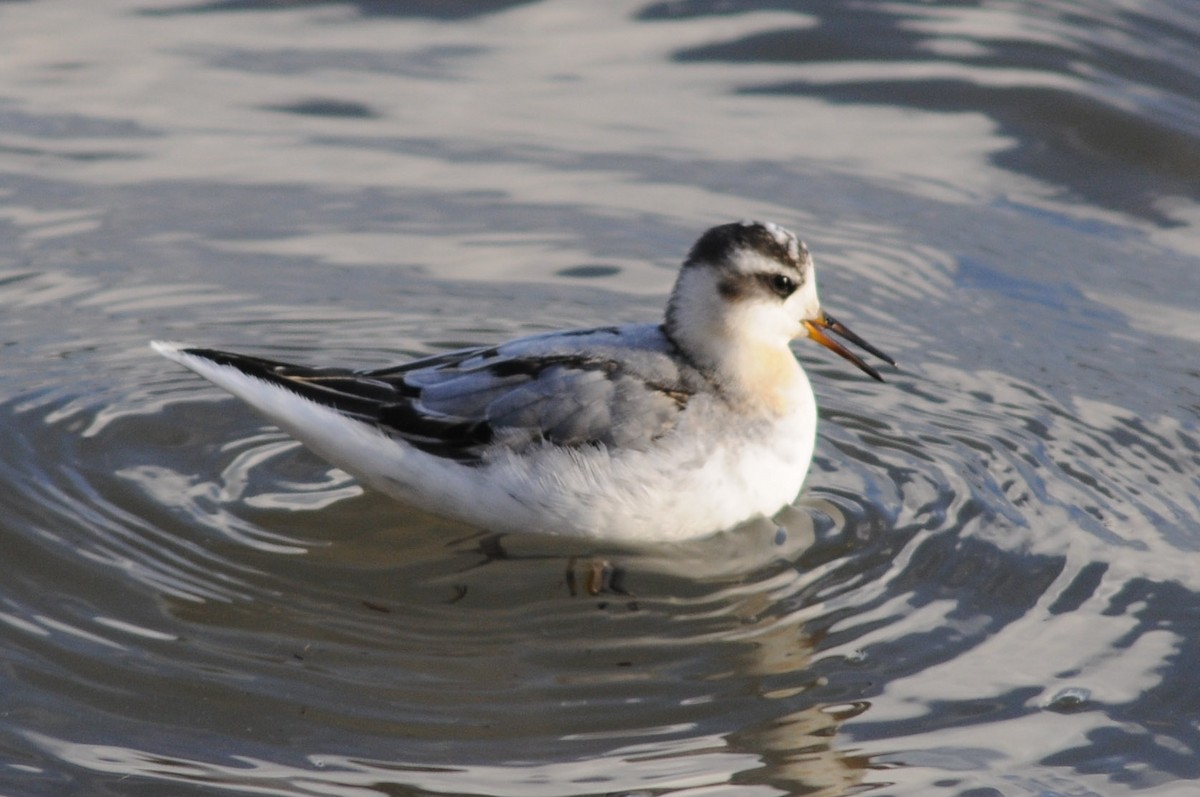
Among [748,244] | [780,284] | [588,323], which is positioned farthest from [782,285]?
[588,323]

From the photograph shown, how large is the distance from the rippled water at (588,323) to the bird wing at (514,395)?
1.84ft

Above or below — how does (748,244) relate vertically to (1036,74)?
below

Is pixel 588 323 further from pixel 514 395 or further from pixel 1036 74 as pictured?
pixel 1036 74

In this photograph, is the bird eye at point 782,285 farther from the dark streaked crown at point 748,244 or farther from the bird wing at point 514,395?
the bird wing at point 514,395

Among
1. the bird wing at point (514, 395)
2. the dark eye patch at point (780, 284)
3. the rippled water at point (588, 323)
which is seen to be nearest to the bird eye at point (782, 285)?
the dark eye patch at point (780, 284)

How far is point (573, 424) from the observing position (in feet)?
22.1

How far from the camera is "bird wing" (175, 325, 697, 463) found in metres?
6.76

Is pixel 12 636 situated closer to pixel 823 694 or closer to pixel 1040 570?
pixel 823 694

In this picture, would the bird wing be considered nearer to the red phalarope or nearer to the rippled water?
the red phalarope

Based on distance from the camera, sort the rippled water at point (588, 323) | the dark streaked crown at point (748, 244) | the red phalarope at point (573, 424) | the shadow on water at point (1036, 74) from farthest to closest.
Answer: the shadow on water at point (1036, 74) → the dark streaked crown at point (748, 244) → the red phalarope at point (573, 424) → the rippled water at point (588, 323)

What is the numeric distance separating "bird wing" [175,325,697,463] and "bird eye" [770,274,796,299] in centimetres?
60

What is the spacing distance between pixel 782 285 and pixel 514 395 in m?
1.36

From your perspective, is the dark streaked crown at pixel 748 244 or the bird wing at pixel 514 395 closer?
the bird wing at pixel 514 395

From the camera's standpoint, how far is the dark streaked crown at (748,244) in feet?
23.8
